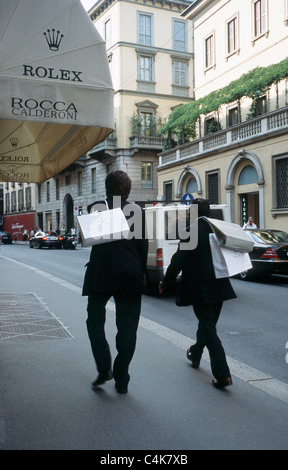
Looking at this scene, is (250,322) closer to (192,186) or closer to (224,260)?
(224,260)

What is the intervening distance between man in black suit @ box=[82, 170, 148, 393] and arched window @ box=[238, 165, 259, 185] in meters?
20.4

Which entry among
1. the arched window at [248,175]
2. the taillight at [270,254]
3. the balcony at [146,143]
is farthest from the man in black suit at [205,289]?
the balcony at [146,143]

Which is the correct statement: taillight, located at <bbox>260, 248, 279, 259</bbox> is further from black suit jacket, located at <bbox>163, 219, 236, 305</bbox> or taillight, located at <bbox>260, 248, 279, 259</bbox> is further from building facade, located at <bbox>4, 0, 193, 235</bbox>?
building facade, located at <bbox>4, 0, 193, 235</bbox>

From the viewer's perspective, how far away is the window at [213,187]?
88.8 ft

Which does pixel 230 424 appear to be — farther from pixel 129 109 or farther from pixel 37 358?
pixel 129 109

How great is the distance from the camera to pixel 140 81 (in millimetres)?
40625

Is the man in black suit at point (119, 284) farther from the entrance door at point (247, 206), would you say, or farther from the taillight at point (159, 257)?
the entrance door at point (247, 206)

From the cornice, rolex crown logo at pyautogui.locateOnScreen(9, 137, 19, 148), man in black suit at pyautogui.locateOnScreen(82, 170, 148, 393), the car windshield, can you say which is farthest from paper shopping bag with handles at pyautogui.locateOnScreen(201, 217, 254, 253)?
the cornice

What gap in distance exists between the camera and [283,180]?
21.8 m

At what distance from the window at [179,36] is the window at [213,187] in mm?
19584

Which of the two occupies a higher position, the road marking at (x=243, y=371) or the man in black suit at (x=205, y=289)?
the man in black suit at (x=205, y=289)

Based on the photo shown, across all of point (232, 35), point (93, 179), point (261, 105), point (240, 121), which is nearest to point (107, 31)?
point (93, 179)

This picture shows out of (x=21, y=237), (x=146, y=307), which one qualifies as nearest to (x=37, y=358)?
(x=146, y=307)

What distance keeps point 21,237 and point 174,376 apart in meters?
56.7
